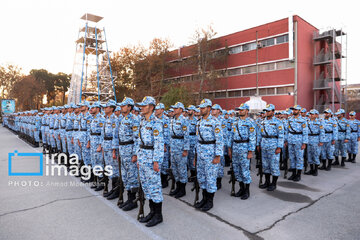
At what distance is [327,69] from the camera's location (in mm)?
24125

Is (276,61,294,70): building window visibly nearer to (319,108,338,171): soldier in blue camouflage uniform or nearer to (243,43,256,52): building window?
(243,43,256,52): building window

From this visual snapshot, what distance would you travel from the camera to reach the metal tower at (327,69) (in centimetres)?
2298

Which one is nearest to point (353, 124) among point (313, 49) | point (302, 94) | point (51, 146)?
point (51, 146)

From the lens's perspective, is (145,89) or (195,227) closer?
(195,227)

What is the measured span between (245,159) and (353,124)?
6823mm

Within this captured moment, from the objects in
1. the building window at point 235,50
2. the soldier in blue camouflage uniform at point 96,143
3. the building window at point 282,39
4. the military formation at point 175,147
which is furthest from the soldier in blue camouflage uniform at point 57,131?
the building window at point 235,50

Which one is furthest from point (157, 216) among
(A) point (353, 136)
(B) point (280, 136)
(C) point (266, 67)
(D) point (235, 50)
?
(D) point (235, 50)

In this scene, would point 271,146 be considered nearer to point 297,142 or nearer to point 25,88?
point 297,142

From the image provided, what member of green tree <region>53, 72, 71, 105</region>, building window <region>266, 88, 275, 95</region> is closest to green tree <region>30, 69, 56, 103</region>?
green tree <region>53, 72, 71, 105</region>

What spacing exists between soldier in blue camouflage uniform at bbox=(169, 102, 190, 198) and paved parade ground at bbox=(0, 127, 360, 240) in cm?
31

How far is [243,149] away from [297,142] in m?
2.53

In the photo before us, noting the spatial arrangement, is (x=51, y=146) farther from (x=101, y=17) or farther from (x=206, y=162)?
(x=101, y=17)

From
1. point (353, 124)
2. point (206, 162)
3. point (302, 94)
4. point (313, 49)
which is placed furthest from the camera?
point (313, 49)

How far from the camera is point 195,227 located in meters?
3.69
